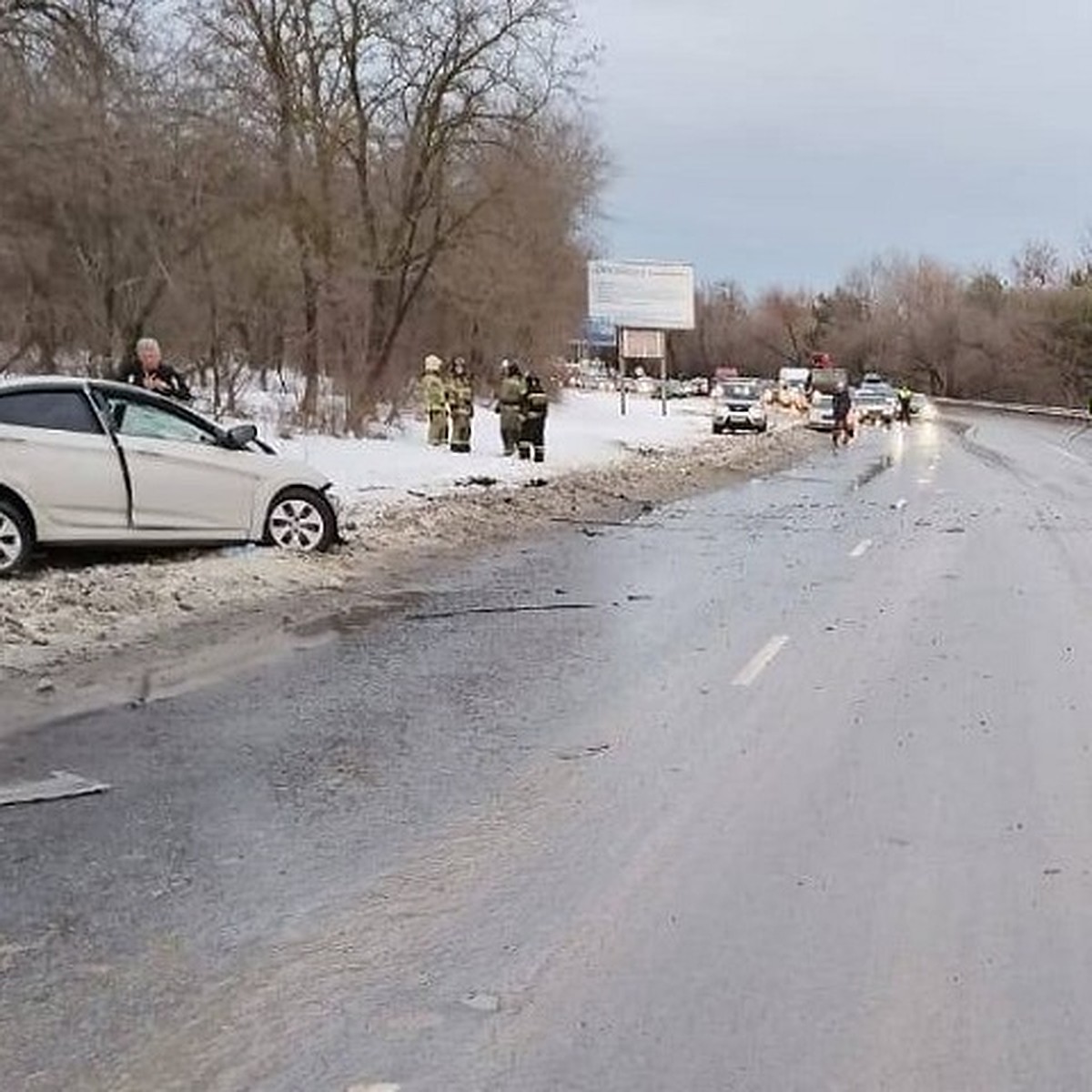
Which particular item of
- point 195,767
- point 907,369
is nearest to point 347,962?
point 195,767

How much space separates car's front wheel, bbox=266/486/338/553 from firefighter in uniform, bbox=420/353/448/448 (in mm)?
15830

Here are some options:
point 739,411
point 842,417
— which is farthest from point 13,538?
point 739,411

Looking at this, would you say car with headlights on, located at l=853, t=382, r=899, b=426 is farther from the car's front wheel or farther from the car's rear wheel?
the car's rear wheel

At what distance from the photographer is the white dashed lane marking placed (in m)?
9.16

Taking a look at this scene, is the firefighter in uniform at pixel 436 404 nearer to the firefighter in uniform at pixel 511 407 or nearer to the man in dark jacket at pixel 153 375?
the firefighter in uniform at pixel 511 407

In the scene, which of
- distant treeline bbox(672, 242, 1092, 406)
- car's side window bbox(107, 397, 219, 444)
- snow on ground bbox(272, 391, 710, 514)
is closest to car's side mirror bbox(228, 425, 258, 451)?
car's side window bbox(107, 397, 219, 444)

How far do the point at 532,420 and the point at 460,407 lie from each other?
142cm

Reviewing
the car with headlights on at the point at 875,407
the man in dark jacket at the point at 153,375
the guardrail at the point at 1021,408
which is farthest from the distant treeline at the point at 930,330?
the man in dark jacket at the point at 153,375

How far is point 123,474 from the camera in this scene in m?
12.9

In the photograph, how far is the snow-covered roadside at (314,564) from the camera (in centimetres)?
997

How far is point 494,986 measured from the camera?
14.8ft

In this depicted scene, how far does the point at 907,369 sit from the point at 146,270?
9309 cm

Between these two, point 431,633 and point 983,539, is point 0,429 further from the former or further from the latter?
point 983,539

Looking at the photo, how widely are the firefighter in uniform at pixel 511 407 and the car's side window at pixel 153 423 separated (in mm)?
15551
